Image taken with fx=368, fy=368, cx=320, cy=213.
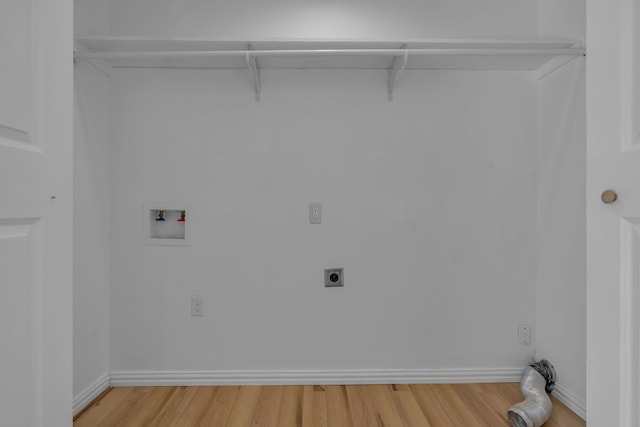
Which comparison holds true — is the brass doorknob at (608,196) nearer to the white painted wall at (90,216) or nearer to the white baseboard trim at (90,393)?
the white painted wall at (90,216)

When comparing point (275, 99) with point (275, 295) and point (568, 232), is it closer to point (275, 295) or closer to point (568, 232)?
point (275, 295)

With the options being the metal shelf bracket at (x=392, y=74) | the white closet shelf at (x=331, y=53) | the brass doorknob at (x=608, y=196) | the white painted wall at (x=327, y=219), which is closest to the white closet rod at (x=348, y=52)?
the white closet shelf at (x=331, y=53)

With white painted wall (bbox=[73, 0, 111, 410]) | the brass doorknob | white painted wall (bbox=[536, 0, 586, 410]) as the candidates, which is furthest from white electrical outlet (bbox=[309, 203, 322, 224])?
the brass doorknob

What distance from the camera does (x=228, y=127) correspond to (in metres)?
2.25

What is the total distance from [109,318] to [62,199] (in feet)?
5.01

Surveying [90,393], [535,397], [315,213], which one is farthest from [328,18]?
[90,393]

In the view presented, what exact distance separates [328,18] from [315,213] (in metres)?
1.19

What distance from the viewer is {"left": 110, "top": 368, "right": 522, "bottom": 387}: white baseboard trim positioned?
2220 mm

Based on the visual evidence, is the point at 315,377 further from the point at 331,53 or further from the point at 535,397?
the point at 331,53

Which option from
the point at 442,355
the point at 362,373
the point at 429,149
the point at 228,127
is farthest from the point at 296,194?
the point at 442,355

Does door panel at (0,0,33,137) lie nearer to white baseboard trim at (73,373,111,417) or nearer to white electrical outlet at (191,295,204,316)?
white electrical outlet at (191,295,204,316)

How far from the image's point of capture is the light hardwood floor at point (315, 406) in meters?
1.85

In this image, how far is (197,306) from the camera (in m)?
2.25

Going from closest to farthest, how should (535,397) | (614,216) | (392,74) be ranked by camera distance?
(614,216) < (535,397) < (392,74)
